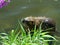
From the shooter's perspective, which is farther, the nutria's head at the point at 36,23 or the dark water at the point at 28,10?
the dark water at the point at 28,10

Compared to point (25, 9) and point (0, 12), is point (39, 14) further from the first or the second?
point (0, 12)

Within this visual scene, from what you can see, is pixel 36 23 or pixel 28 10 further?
pixel 28 10

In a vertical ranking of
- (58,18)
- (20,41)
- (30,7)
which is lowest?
(20,41)

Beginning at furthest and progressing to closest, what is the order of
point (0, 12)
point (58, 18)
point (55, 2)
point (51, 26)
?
point (55, 2) < point (0, 12) < point (58, 18) < point (51, 26)

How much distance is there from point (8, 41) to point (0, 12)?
4799 mm

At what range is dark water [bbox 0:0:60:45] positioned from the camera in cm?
710

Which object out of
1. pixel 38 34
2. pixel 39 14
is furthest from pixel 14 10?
pixel 38 34

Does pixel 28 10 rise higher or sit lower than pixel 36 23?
higher

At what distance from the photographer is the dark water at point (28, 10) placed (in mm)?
7098

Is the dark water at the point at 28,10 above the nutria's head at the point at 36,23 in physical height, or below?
above

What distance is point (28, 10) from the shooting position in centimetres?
782

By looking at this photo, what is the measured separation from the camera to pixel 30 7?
8.08 meters

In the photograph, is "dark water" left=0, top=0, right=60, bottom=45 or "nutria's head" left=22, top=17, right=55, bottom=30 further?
"dark water" left=0, top=0, right=60, bottom=45

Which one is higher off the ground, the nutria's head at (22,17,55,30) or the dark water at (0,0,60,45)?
the dark water at (0,0,60,45)
